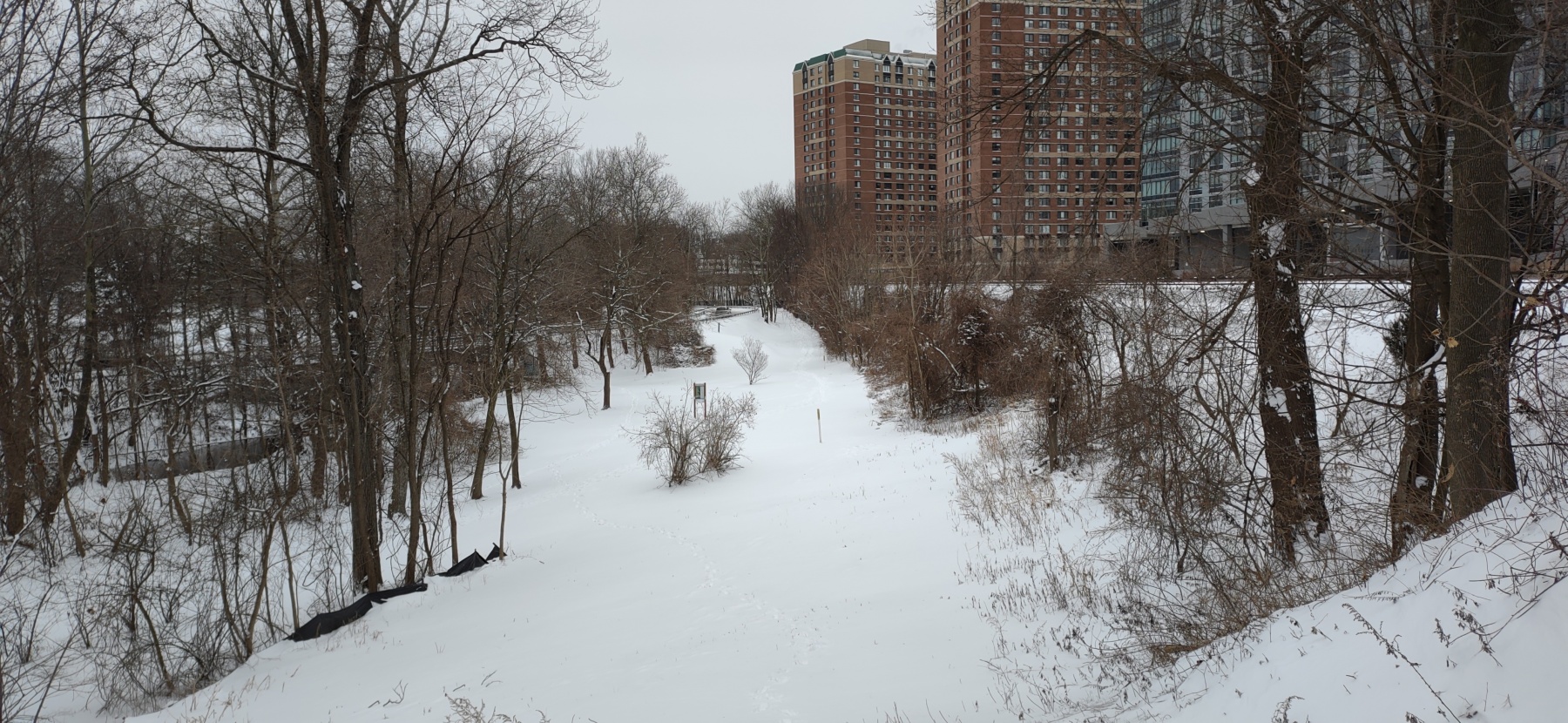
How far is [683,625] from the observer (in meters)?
9.44

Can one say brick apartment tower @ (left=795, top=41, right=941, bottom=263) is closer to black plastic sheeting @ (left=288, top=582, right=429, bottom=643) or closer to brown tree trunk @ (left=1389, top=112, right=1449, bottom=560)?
black plastic sheeting @ (left=288, top=582, right=429, bottom=643)

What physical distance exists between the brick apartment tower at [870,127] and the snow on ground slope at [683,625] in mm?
86733

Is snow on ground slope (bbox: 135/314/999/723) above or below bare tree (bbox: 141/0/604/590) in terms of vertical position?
below

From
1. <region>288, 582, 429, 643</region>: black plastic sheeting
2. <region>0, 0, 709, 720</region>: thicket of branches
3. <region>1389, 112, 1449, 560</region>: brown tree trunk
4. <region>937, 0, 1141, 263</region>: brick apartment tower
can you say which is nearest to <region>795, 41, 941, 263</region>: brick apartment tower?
<region>0, 0, 709, 720</region>: thicket of branches

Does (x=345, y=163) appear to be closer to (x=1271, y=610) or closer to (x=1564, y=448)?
(x=1271, y=610)

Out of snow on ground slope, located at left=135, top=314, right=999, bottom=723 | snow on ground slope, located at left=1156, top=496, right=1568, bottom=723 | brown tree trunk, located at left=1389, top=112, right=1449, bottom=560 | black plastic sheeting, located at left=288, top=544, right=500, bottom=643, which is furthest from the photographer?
black plastic sheeting, located at left=288, top=544, right=500, bottom=643

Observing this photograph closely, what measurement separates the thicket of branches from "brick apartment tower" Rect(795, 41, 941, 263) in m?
80.3

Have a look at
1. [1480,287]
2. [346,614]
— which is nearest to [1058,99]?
[1480,287]

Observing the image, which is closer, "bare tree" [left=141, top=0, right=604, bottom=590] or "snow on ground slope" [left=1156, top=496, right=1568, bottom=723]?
"snow on ground slope" [left=1156, top=496, right=1568, bottom=723]

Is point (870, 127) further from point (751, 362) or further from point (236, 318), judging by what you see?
point (236, 318)

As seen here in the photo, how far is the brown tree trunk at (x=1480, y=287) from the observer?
5488mm

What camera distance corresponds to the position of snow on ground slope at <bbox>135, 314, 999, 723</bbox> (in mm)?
6914

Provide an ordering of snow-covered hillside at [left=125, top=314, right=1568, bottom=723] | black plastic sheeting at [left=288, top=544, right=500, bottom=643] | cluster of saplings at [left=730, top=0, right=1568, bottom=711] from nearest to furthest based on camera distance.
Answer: snow-covered hillside at [left=125, top=314, right=1568, bottom=723] → cluster of saplings at [left=730, top=0, right=1568, bottom=711] → black plastic sheeting at [left=288, top=544, right=500, bottom=643]

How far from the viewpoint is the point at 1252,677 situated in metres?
4.54
